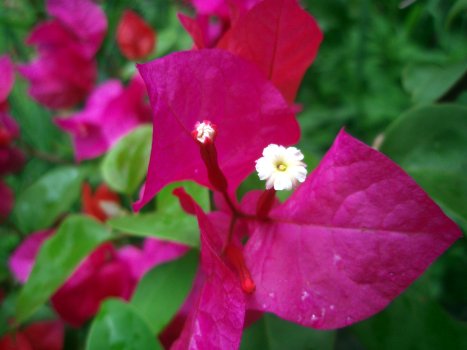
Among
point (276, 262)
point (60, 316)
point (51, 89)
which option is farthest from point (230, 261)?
point (51, 89)

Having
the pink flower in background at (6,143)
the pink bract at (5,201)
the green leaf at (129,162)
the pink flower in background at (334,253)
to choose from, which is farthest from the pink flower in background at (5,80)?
the pink flower in background at (334,253)

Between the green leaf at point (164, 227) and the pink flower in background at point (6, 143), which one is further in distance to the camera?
the pink flower in background at point (6, 143)

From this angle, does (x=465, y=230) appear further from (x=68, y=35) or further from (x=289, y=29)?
(x=68, y=35)

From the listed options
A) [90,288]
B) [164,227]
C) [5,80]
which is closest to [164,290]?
[164,227]

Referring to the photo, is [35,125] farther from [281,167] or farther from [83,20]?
[281,167]

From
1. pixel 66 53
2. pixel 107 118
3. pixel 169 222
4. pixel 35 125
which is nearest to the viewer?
pixel 169 222

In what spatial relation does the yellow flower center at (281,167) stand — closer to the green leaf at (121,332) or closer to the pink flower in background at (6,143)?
the green leaf at (121,332)
